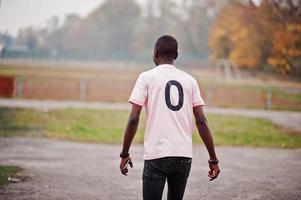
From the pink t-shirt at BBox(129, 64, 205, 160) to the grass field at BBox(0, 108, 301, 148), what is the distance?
793 centimetres

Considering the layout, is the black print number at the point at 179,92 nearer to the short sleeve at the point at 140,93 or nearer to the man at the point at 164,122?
the man at the point at 164,122

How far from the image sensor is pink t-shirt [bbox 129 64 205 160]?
2.79m

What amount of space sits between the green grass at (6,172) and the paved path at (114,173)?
6.5 inches

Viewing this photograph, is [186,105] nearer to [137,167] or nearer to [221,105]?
[137,167]

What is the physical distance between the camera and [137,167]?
24.4 ft

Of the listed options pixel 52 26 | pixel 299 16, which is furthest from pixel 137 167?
pixel 52 26

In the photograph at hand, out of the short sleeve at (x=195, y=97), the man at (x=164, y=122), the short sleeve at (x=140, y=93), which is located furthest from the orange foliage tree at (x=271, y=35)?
the short sleeve at (x=140, y=93)

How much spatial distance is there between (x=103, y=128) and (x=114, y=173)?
5.56 metres

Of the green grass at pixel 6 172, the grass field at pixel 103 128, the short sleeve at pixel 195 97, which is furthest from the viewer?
the grass field at pixel 103 128

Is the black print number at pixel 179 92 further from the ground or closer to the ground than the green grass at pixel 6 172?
further from the ground

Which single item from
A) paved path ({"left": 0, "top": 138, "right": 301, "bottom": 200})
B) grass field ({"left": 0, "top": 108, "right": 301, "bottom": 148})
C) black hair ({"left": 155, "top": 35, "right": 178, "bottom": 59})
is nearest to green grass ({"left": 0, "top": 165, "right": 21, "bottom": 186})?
paved path ({"left": 0, "top": 138, "right": 301, "bottom": 200})

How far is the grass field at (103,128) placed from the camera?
1104 centimetres

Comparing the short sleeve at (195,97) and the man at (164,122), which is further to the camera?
the short sleeve at (195,97)

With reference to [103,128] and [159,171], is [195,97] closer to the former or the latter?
[159,171]
